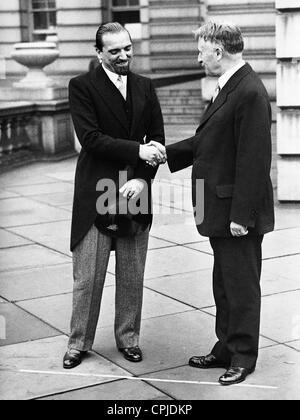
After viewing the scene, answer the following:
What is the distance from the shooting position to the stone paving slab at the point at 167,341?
547 cm

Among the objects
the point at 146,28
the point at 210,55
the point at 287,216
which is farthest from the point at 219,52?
the point at 146,28

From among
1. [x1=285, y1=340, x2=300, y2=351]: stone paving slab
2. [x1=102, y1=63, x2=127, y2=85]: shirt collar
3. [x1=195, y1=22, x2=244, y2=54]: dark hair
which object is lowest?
[x1=285, y1=340, x2=300, y2=351]: stone paving slab

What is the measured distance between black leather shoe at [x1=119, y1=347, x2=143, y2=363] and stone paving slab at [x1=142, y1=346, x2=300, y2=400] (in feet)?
0.84

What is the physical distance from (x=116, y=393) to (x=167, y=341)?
98 centimetres

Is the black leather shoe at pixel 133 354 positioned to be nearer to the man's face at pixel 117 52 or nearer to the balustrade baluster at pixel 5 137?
the man's face at pixel 117 52

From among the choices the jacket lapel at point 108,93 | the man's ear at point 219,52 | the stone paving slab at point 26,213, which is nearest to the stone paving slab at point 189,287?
the jacket lapel at point 108,93

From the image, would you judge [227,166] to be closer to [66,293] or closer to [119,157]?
[119,157]

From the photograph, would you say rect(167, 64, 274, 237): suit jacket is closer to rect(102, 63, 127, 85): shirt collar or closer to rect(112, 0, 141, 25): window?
rect(102, 63, 127, 85): shirt collar

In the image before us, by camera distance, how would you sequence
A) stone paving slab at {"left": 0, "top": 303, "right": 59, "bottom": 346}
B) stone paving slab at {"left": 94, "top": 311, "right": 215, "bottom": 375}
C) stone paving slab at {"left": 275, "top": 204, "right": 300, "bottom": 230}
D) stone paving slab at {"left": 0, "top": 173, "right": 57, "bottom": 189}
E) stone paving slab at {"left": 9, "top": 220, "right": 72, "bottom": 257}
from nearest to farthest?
stone paving slab at {"left": 94, "top": 311, "right": 215, "bottom": 375} → stone paving slab at {"left": 0, "top": 303, "right": 59, "bottom": 346} → stone paving slab at {"left": 9, "top": 220, "right": 72, "bottom": 257} → stone paving slab at {"left": 275, "top": 204, "right": 300, "bottom": 230} → stone paving slab at {"left": 0, "top": 173, "right": 57, "bottom": 189}

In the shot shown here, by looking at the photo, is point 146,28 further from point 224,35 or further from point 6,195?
point 224,35

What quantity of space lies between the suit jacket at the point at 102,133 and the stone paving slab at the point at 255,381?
0.97 metres

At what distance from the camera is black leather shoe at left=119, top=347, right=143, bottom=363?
18.0 feet

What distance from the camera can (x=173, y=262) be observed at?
7910 millimetres

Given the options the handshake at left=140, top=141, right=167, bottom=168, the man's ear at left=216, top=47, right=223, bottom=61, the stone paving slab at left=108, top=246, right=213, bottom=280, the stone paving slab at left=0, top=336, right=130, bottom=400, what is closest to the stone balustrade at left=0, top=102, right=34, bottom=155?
the stone paving slab at left=108, top=246, right=213, bottom=280
